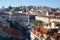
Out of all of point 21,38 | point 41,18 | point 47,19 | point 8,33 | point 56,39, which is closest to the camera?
point 56,39

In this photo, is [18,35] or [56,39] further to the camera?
[18,35]

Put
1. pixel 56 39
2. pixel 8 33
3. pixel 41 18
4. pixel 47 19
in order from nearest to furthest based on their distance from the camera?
1. pixel 56 39
2. pixel 8 33
3. pixel 47 19
4. pixel 41 18

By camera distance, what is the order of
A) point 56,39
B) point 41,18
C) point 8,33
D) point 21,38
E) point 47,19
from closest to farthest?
1. point 56,39
2. point 8,33
3. point 21,38
4. point 47,19
5. point 41,18

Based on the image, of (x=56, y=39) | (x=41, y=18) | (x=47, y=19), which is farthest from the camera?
(x=41, y=18)

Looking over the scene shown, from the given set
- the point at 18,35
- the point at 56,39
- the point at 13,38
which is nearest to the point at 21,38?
the point at 18,35

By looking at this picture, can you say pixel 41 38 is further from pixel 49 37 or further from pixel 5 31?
pixel 5 31

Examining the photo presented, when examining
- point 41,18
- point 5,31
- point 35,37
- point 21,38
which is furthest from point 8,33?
point 41,18

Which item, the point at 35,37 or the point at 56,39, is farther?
the point at 35,37

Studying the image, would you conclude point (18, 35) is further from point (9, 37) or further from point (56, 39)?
point (56, 39)

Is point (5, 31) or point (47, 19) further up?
point (5, 31)
